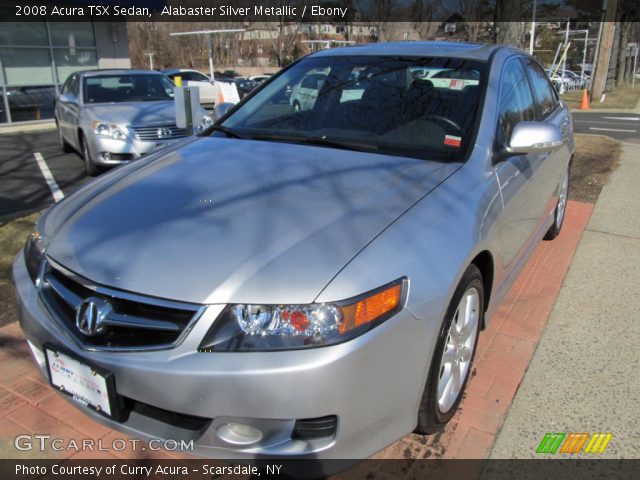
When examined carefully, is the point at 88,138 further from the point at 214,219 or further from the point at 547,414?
the point at 547,414

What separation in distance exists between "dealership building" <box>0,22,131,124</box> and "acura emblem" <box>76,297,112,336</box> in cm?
1455

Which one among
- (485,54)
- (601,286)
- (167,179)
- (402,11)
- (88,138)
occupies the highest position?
(402,11)

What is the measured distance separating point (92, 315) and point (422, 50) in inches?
99.9

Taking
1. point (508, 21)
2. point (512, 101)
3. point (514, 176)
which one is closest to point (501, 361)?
point (514, 176)

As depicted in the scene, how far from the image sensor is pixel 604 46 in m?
22.5

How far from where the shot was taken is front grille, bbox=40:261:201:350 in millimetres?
1770

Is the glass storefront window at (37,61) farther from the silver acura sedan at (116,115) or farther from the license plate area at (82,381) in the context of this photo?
the license plate area at (82,381)

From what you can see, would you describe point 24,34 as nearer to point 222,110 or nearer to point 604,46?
point 222,110

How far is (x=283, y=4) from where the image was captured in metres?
32.8

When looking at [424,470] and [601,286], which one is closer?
[424,470]

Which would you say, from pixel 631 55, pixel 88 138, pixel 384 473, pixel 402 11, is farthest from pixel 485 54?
pixel 631 55

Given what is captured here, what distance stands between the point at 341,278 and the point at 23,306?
4.42 feet
